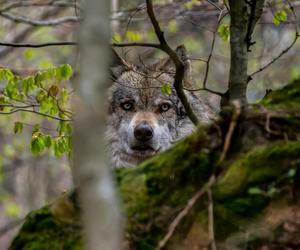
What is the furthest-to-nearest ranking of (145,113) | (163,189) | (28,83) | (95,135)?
(145,113), (28,83), (163,189), (95,135)

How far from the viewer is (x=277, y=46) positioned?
17906 mm

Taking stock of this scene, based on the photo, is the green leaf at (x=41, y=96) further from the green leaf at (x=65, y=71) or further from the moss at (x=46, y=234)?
the moss at (x=46, y=234)

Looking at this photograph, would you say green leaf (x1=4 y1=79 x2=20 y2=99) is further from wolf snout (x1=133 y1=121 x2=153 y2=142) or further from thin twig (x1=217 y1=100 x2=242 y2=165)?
thin twig (x1=217 y1=100 x2=242 y2=165)

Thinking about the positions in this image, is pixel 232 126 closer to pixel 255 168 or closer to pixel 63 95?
pixel 255 168

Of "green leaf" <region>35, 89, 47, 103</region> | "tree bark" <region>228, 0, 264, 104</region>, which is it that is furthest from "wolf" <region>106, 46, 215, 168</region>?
"tree bark" <region>228, 0, 264, 104</region>

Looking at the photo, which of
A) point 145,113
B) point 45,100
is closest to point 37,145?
point 45,100

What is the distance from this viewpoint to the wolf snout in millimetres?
9211

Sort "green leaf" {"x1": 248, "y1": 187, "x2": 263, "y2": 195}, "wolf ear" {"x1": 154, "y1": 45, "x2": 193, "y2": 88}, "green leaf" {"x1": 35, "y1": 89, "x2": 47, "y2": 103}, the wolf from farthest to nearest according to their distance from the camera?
"wolf ear" {"x1": 154, "y1": 45, "x2": 193, "y2": 88}
the wolf
"green leaf" {"x1": 35, "y1": 89, "x2": 47, "y2": 103}
"green leaf" {"x1": 248, "y1": 187, "x2": 263, "y2": 195}

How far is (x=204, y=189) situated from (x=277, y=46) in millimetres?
13432

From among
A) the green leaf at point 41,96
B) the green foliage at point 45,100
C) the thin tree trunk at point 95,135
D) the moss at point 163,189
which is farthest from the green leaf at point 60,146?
the thin tree trunk at point 95,135

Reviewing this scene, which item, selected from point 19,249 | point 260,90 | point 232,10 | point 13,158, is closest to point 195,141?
point 19,249

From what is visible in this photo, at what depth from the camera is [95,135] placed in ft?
10.8

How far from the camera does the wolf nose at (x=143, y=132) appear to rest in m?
9.21

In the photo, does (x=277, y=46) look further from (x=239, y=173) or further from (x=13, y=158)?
(x=239, y=173)
